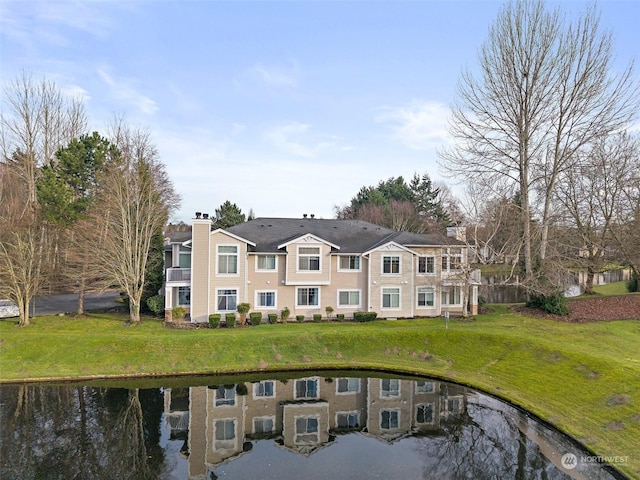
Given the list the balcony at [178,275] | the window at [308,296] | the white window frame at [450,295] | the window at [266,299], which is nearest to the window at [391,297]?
the white window frame at [450,295]

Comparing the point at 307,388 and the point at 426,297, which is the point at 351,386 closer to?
the point at 307,388

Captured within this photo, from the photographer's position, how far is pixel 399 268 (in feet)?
90.6

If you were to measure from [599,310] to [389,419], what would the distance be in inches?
756

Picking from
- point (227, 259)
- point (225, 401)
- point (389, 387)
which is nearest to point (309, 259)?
point (227, 259)

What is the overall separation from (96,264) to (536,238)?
100 ft

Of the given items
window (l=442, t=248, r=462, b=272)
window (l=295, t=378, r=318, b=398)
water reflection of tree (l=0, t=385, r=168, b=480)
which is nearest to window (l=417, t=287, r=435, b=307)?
window (l=442, t=248, r=462, b=272)

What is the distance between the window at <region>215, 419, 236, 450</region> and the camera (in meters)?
13.2

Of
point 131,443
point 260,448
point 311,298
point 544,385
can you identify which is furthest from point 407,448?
point 311,298

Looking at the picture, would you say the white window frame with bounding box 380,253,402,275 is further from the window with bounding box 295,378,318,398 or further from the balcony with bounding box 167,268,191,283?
the balcony with bounding box 167,268,191,283

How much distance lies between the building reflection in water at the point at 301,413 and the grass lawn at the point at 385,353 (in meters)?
1.68

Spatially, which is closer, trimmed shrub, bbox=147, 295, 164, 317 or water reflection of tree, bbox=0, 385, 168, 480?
water reflection of tree, bbox=0, 385, 168, 480

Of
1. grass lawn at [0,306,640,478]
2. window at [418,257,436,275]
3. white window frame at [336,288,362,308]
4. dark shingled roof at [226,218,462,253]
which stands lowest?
grass lawn at [0,306,640,478]

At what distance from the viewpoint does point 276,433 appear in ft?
46.5

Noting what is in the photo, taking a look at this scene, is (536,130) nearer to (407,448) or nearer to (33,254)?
(407,448)
